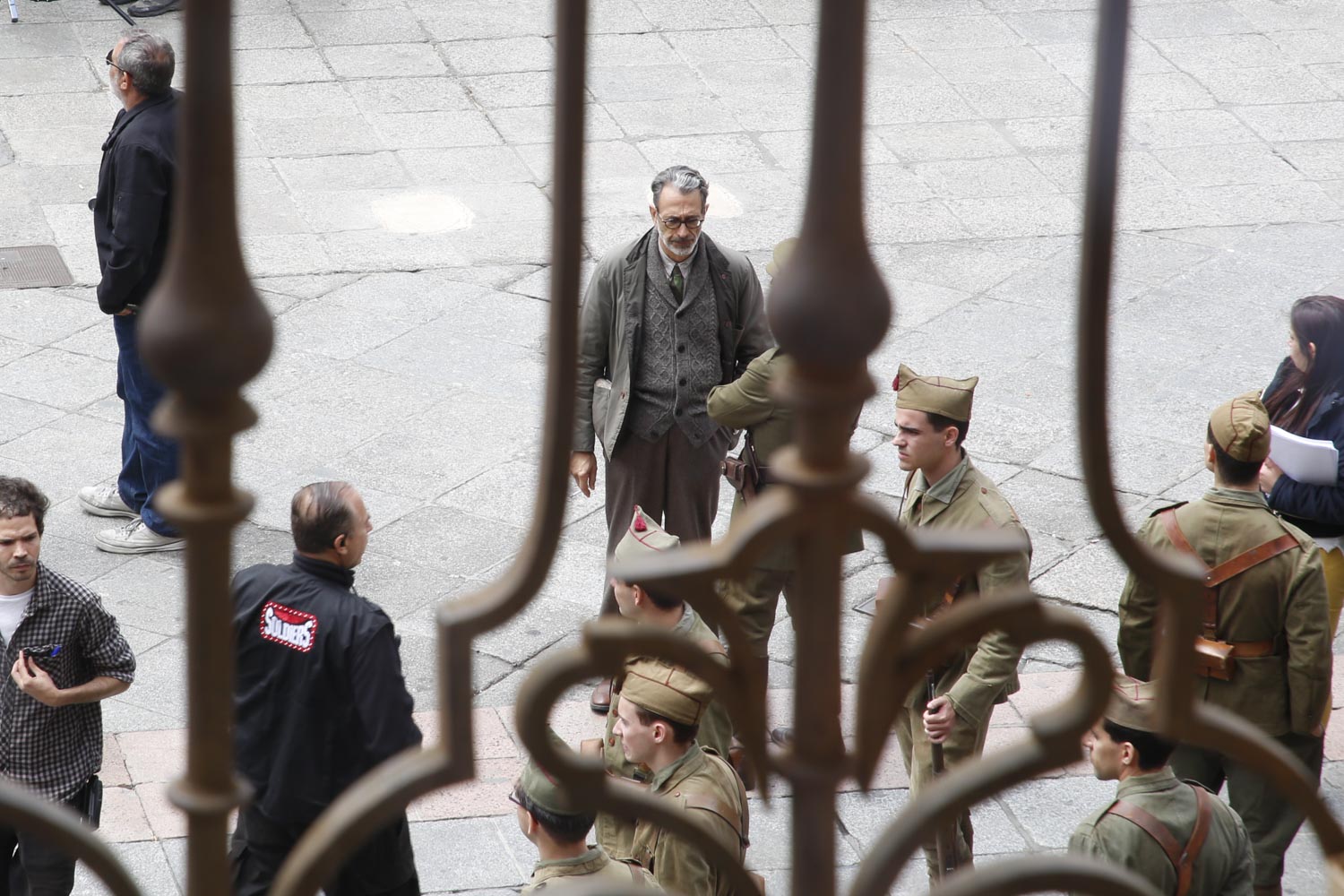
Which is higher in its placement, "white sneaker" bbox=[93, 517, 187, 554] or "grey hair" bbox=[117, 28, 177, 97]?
"grey hair" bbox=[117, 28, 177, 97]

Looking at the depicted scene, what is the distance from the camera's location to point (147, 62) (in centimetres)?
706

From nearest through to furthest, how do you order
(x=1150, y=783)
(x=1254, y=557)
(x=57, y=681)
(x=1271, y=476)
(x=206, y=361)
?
(x=206, y=361)
(x=1150, y=783)
(x=57, y=681)
(x=1254, y=557)
(x=1271, y=476)

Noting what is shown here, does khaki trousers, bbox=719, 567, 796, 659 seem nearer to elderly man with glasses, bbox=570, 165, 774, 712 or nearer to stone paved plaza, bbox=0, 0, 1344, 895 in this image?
elderly man with glasses, bbox=570, 165, 774, 712

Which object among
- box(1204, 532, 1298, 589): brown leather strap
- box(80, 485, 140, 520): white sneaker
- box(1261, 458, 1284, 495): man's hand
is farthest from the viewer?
box(80, 485, 140, 520): white sneaker

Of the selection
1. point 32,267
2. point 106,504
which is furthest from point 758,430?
point 32,267

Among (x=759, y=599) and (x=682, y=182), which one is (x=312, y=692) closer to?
(x=759, y=599)

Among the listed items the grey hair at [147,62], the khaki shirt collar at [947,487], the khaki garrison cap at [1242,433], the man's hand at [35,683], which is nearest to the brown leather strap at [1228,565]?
the khaki garrison cap at [1242,433]

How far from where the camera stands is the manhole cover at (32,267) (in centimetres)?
1003

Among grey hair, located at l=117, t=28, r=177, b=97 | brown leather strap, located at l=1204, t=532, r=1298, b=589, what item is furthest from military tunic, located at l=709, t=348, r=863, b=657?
grey hair, located at l=117, t=28, r=177, b=97

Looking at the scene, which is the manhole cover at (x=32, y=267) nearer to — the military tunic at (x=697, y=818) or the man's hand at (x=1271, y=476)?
the military tunic at (x=697, y=818)

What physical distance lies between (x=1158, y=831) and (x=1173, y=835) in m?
0.04

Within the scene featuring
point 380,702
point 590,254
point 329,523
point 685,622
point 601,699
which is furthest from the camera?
point 590,254

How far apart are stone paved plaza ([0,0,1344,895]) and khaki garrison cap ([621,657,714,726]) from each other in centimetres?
139

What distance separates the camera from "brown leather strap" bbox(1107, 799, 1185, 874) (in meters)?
4.09
